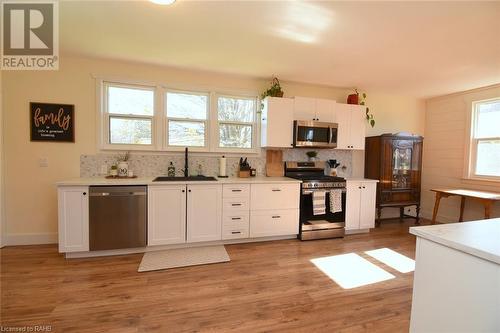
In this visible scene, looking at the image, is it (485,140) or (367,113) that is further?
(367,113)

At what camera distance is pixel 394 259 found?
115 inches

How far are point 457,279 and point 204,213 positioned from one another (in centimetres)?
257

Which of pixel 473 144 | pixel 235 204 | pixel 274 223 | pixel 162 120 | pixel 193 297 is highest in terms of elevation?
pixel 162 120

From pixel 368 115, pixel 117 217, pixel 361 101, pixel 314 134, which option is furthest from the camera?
pixel 368 115

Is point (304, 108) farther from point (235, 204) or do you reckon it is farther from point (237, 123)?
point (235, 204)

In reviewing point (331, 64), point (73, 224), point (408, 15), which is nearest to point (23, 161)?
point (73, 224)

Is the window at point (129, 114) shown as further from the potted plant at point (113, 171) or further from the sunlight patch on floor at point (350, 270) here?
the sunlight patch on floor at point (350, 270)

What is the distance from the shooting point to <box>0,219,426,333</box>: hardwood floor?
5.77 feet

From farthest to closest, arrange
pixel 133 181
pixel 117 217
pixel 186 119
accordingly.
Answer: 1. pixel 186 119
2. pixel 133 181
3. pixel 117 217

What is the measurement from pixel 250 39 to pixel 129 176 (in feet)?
7.82

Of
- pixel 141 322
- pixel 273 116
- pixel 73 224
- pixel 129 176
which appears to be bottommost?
pixel 141 322

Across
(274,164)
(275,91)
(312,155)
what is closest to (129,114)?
(275,91)

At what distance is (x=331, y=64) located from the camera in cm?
316

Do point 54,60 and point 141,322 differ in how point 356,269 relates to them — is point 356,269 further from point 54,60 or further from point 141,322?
point 54,60
